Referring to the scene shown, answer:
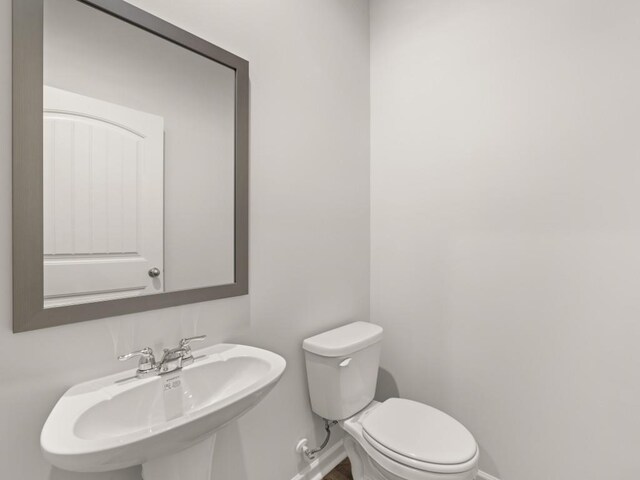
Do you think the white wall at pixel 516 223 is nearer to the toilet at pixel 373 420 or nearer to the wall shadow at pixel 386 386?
the wall shadow at pixel 386 386

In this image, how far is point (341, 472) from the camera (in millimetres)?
1627

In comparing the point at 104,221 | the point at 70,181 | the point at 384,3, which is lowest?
the point at 104,221

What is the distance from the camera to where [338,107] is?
67.0 inches

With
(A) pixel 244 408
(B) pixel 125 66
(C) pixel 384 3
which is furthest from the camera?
(C) pixel 384 3

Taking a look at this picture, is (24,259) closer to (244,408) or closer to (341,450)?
(244,408)

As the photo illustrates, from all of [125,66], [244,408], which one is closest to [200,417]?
[244,408]

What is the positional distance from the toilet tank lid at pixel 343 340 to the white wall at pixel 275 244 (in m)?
0.07

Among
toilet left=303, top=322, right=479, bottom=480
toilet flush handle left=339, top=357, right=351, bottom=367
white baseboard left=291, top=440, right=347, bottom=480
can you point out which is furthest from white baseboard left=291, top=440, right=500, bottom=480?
toilet flush handle left=339, top=357, right=351, bottom=367

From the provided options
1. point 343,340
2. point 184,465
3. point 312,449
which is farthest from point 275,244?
point 312,449

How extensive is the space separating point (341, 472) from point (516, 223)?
4.88ft

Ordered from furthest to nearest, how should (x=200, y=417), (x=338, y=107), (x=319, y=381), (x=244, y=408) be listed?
1. (x=338, y=107)
2. (x=319, y=381)
3. (x=244, y=408)
4. (x=200, y=417)

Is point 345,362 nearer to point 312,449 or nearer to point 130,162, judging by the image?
point 312,449

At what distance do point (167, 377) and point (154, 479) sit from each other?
255 mm

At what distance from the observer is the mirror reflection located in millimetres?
866
